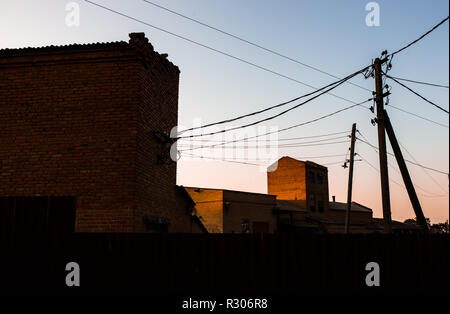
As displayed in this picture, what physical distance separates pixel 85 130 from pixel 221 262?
574cm

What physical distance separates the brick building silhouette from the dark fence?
2.45 metres

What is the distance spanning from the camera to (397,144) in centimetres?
1157

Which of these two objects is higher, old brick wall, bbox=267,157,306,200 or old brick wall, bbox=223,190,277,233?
old brick wall, bbox=267,157,306,200

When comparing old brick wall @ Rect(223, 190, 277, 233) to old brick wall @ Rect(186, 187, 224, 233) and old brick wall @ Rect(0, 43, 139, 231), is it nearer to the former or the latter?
old brick wall @ Rect(186, 187, 224, 233)

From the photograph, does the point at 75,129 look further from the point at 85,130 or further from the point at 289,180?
the point at 289,180

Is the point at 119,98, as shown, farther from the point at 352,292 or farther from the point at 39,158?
the point at 352,292

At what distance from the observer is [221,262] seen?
25.4 feet

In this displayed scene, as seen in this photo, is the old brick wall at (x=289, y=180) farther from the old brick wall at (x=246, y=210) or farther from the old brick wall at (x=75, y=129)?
the old brick wall at (x=75, y=129)

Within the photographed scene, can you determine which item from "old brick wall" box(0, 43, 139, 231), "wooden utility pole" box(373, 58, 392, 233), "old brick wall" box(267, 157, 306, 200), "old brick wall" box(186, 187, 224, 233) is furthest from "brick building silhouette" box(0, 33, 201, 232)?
"old brick wall" box(267, 157, 306, 200)

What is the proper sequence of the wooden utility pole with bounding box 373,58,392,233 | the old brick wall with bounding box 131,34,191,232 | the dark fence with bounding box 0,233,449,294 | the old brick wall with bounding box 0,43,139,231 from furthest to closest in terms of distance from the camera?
the wooden utility pole with bounding box 373,58,392,233 → the old brick wall with bounding box 131,34,191,232 → the old brick wall with bounding box 0,43,139,231 → the dark fence with bounding box 0,233,449,294

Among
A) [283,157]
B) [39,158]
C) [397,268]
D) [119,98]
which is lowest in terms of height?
[397,268]

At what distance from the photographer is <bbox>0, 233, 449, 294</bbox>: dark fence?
25.0 feet

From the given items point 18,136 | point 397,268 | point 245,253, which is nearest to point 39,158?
point 18,136
